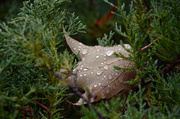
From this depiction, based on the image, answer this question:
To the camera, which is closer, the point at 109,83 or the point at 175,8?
the point at 175,8

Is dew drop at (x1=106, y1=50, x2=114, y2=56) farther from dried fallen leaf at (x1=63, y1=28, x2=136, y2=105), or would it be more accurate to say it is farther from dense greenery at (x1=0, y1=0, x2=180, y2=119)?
dense greenery at (x1=0, y1=0, x2=180, y2=119)

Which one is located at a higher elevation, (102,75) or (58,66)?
(58,66)

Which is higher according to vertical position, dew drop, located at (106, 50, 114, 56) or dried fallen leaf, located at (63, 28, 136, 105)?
dew drop, located at (106, 50, 114, 56)

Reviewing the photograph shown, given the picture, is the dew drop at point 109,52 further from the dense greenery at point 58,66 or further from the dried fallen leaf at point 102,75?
the dense greenery at point 58,66

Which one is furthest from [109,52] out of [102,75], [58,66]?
[58,66]

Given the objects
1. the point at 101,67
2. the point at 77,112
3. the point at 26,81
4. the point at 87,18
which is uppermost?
the point at 87,18

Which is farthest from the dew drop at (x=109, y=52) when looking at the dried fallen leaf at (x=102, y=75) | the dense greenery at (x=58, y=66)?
the dense greenery at (x=58, y=66)

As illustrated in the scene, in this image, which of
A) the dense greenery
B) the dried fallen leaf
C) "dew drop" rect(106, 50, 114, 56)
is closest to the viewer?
the dense greenery

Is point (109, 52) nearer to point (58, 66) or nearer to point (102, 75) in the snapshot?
point (102, 75)

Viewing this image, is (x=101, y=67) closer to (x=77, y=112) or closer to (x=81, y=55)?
(x=81, y=55)

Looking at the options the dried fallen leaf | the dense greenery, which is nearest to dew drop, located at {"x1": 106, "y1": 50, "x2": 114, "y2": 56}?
the dried fallen leaf

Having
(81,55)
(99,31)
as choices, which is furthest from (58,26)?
(99,31)
